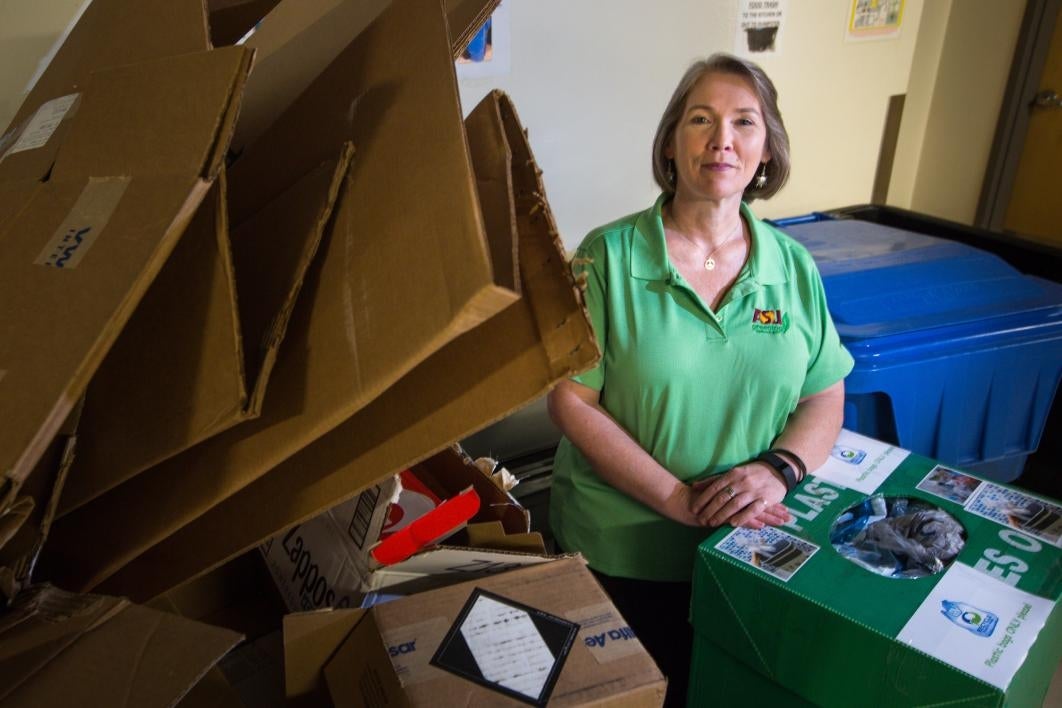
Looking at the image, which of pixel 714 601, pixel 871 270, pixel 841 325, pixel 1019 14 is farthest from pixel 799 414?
pixel 1019 14

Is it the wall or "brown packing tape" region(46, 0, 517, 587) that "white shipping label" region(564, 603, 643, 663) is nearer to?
"brown packing tape" region(46, 0, 517, 587)

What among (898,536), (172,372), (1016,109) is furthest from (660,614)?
(1016,109)

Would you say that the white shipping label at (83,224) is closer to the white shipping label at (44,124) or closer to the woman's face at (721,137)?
the white shipping label at (44,124)

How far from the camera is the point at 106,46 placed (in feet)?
2.81

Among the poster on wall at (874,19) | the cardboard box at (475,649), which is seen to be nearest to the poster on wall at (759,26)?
the poster on wall at (874,19)

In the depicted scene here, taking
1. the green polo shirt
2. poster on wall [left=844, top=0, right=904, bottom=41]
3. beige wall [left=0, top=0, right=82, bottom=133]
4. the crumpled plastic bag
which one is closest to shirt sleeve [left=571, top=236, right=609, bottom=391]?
the green polo shirt

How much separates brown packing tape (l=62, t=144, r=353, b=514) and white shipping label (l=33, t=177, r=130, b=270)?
0.20 ft

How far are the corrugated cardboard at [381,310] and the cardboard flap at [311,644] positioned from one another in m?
0.12

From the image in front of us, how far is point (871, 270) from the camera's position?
1744mm

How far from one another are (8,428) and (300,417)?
0.19m

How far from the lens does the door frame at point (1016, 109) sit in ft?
8.92

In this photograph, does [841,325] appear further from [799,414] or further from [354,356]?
[354,356]

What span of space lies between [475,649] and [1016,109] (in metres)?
2.99

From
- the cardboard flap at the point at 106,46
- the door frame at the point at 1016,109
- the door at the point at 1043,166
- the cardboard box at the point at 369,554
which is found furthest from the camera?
→ the door at the point at 1043,166
